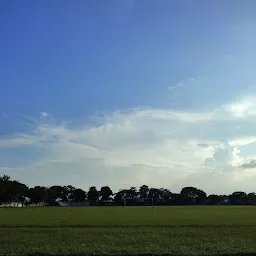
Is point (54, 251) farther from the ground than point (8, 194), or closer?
closer

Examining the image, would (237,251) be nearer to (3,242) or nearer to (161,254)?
(161,254)

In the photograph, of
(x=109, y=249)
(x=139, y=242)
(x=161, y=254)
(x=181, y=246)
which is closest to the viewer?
(x=161, y=254)

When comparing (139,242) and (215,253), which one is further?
(139,242)

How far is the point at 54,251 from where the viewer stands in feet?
62.6

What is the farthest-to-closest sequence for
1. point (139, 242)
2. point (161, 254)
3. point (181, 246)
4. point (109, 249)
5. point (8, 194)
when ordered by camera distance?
point (8, 194)
point (139, 242)
point (181, 246)
point (109, 249)
point (161, 254)

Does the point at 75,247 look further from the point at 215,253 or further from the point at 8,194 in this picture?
the point at 8,194

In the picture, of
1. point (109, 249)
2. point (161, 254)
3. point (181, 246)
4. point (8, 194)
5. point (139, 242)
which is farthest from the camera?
point (8, 194)

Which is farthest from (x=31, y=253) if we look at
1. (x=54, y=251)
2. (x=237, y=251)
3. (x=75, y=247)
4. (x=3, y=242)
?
(x=237, y=251)

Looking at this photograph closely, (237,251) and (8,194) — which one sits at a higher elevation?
(8,194)

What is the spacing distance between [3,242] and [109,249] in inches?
268

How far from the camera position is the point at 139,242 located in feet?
75.9

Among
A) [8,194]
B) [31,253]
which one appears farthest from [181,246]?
[8,194]

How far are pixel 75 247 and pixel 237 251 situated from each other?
7525 mm

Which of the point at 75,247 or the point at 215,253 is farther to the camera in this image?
the point at 75,247
